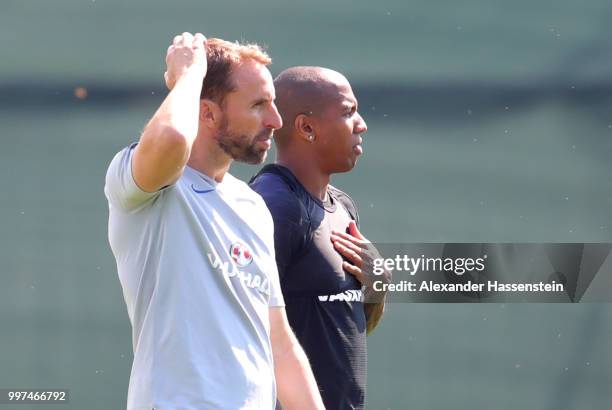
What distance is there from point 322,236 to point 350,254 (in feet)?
0.30

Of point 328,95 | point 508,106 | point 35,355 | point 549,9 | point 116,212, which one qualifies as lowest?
point 35,355

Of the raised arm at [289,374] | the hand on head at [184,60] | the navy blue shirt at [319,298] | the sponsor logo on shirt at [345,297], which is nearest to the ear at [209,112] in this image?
the hand on head at [184,60]

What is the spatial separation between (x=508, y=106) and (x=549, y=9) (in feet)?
1.26

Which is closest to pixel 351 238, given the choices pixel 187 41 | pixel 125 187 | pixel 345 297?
pixel 345 297

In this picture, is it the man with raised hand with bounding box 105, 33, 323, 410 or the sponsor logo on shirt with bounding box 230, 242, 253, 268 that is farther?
the sponsor logo on shirt with bounding box 230, 242, 253, 268

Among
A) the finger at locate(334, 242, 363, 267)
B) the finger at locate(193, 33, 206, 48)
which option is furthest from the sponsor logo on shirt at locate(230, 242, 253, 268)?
the finger at locate(334, 242, 363, 267)

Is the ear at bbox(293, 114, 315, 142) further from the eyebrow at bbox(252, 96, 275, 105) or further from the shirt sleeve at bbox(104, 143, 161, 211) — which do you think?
the shirt sleeve at bbox(104, 143, 161, 211)

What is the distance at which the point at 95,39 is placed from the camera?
3701mm

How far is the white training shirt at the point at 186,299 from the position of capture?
1712 millimetres

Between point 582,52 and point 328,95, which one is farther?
point 582,52

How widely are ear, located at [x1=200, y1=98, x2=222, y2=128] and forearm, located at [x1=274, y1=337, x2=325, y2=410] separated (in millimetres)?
445

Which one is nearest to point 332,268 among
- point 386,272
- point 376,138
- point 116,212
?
point 386,272

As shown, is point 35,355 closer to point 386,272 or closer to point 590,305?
point 386,272

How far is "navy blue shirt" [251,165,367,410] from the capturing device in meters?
2.50
